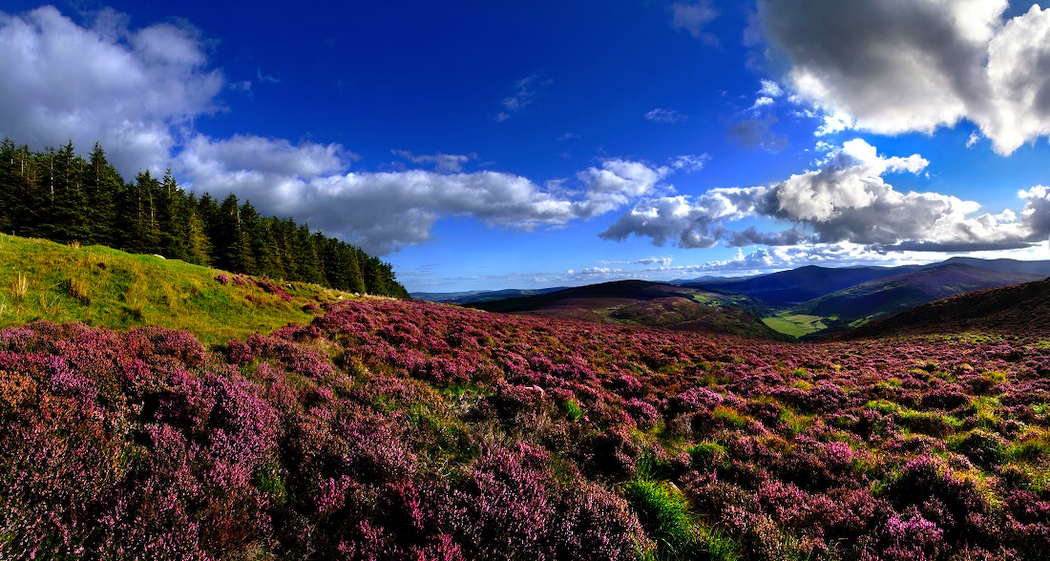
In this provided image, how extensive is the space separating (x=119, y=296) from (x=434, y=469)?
15140mm

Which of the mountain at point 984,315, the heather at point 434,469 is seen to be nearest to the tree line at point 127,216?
the heather at point 434,469

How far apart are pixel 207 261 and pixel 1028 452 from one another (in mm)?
75495

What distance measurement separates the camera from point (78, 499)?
3381 mm

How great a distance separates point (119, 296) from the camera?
13117 mm

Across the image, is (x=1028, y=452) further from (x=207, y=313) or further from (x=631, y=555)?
(x=207, y=313)

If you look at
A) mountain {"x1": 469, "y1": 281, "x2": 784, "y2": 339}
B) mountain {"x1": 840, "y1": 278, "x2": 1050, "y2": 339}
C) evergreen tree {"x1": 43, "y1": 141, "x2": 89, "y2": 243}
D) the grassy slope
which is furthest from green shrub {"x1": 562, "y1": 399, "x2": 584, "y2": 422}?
mountain {"x1": 469, "y1": 281, "x2": 784, "y2": 339}

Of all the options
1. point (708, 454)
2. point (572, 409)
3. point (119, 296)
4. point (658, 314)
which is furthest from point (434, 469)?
point (658, 314)

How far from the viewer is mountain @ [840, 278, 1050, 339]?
39.4 meters

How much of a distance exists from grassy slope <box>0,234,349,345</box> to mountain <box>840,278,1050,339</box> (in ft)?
184

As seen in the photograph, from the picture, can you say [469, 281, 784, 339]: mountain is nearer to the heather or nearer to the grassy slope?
the grassy slope

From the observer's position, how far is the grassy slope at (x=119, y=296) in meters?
11.0

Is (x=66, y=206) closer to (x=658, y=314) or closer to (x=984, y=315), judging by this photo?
(x=984, y=315)

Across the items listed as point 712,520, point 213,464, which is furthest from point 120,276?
point 712,520

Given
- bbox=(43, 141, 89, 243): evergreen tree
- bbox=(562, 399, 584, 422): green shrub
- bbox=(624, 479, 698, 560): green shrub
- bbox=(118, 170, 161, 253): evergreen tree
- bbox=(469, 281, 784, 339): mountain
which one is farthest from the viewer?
bbox=(469, 281, 784, 339): mountain
